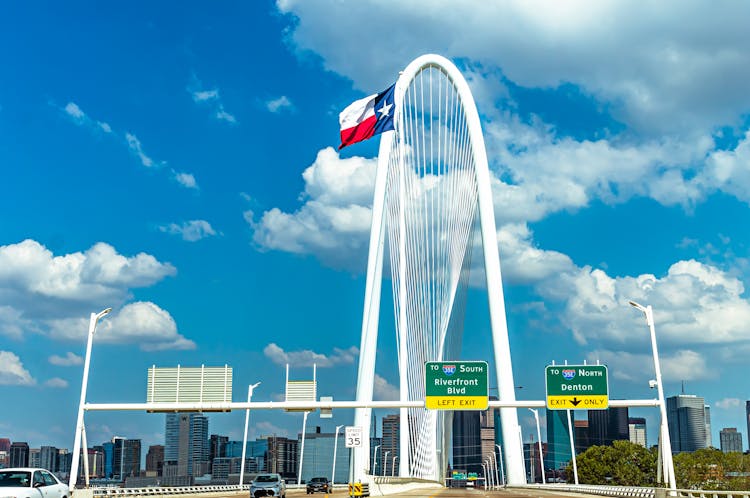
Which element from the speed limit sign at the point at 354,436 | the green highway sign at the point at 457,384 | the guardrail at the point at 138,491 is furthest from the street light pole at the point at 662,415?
the guardrail at the point at 138,491

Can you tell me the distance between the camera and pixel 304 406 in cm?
4734

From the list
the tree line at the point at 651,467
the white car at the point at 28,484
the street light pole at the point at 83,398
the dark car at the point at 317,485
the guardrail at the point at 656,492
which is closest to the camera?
the white car at the point at 28,484

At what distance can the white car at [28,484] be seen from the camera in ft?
80.9

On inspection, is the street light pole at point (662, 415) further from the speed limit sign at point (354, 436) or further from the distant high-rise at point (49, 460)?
the distant high-rise at point (49, 460)

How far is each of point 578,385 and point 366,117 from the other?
19.2 meters

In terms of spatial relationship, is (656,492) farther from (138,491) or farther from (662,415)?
(138,491)

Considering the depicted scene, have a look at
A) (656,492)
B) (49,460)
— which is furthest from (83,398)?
(49,460)

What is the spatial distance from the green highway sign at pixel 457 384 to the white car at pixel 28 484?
2525 centimetres

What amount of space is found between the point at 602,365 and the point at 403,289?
2275 centimetres

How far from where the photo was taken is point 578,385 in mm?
49188

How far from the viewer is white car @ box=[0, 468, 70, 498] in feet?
80.9

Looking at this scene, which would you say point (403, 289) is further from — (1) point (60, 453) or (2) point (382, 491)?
(1) point (60, 453)

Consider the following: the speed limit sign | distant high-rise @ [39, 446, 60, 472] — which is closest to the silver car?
the speed limit sign

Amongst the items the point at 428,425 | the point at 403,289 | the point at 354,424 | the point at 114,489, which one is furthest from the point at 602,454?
the point at 114,489
